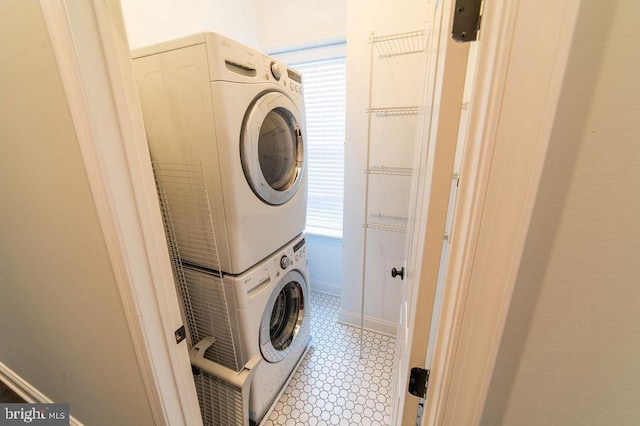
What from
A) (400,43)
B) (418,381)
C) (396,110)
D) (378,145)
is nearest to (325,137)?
(378,145)

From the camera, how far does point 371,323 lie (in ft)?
6.57

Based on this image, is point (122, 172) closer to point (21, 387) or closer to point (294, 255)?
point (294, 255)

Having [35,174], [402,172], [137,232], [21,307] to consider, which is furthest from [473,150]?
[21,307]

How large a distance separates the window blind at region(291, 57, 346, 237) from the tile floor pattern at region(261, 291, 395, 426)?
93 cm

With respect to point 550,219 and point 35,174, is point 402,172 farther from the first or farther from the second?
point 35,174

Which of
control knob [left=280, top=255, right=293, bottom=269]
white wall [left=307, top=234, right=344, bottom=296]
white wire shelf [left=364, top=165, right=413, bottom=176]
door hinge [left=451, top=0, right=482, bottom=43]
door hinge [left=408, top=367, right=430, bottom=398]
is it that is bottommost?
white wall [left=307, top=234, right=344, bottom=296]

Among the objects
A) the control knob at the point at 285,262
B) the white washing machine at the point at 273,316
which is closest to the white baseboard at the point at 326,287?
the white washing machine at the point at 273,316

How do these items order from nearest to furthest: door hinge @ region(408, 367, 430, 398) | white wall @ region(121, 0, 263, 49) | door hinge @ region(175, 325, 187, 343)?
door hinge @ region(408, 367, 430, 398) < door hinge @ region(175, 325, 187, 343) < white wall @ region(121, 0, 263, 49)

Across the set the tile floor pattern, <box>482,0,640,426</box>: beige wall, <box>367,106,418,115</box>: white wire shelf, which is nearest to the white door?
<box>482,0,640,426</box>: beige wall

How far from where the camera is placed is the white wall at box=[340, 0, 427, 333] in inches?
58.1

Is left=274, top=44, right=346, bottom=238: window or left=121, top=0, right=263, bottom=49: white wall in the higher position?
left=121, top=0, right=263, bottom=49: white wall

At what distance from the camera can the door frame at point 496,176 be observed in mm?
299

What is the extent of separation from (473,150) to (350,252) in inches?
63.0

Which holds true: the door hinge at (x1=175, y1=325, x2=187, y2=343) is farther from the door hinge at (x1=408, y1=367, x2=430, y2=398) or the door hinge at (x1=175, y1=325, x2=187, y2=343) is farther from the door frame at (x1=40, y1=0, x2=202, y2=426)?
the door hinge at (x1=408, y1=367, x2=430, y2=398)
